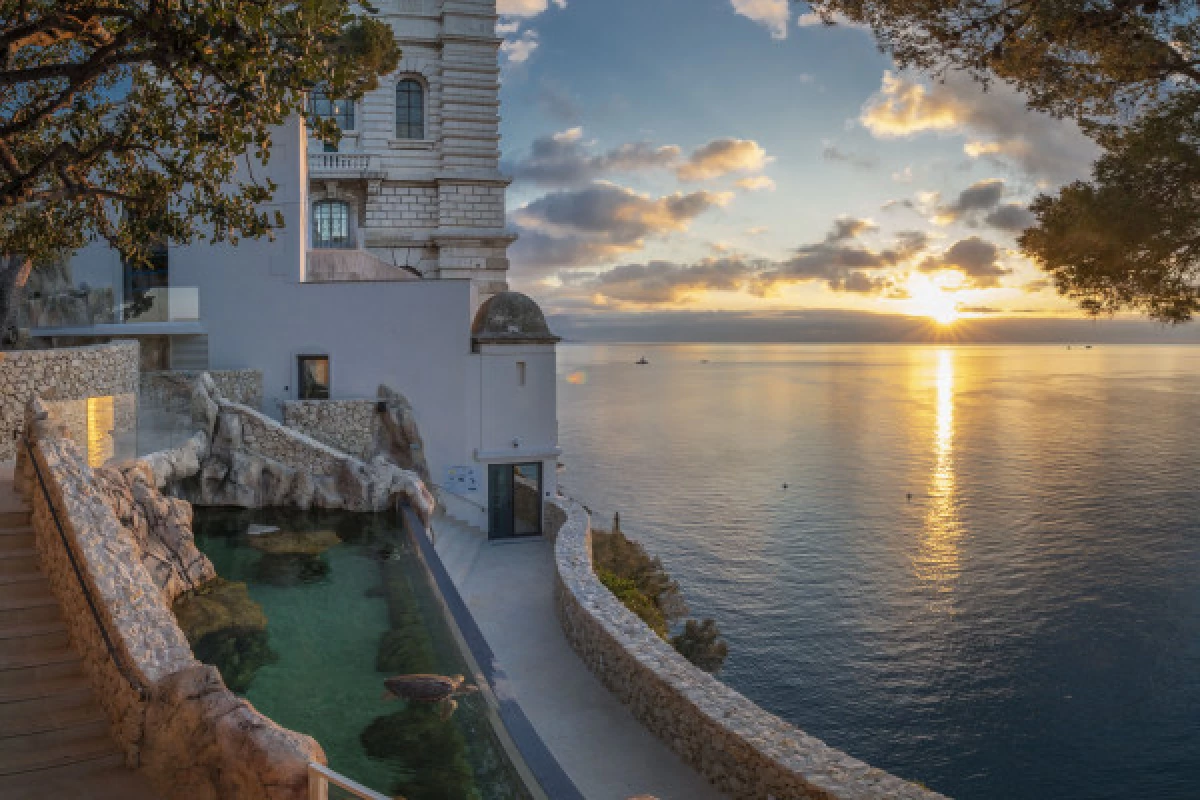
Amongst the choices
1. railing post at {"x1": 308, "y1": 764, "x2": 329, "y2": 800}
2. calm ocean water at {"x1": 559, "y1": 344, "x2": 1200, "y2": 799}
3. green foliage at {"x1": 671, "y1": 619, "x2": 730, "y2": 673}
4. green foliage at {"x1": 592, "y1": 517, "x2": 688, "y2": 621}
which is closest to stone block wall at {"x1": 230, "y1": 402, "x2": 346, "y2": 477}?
green foliage at {"x1": 592, "y1": 517, "x2": 688, "y2": 621}

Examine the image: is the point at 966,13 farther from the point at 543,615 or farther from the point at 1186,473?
the point at 1186,473

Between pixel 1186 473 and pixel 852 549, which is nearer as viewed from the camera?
pixel 852 549

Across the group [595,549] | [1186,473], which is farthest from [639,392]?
[595,549]

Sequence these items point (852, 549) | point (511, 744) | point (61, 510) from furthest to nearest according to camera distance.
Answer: point (852, 549), point (511, 744), point (61, 510)

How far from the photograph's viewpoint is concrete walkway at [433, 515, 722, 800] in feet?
33.8

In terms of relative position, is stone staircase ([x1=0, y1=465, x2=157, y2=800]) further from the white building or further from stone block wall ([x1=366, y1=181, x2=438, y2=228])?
stone block wall ([x1=366, y1=181, x2=438, y2=228])

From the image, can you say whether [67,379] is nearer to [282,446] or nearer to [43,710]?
[282,446]

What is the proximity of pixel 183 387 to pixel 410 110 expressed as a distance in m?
17.0

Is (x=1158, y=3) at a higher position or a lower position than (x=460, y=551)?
higher

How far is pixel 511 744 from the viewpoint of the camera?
8641 mm

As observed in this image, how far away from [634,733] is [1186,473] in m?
62.3

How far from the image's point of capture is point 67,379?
15.3m

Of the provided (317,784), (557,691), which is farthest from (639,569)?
(317,784)

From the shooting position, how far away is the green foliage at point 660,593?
82.2ft
